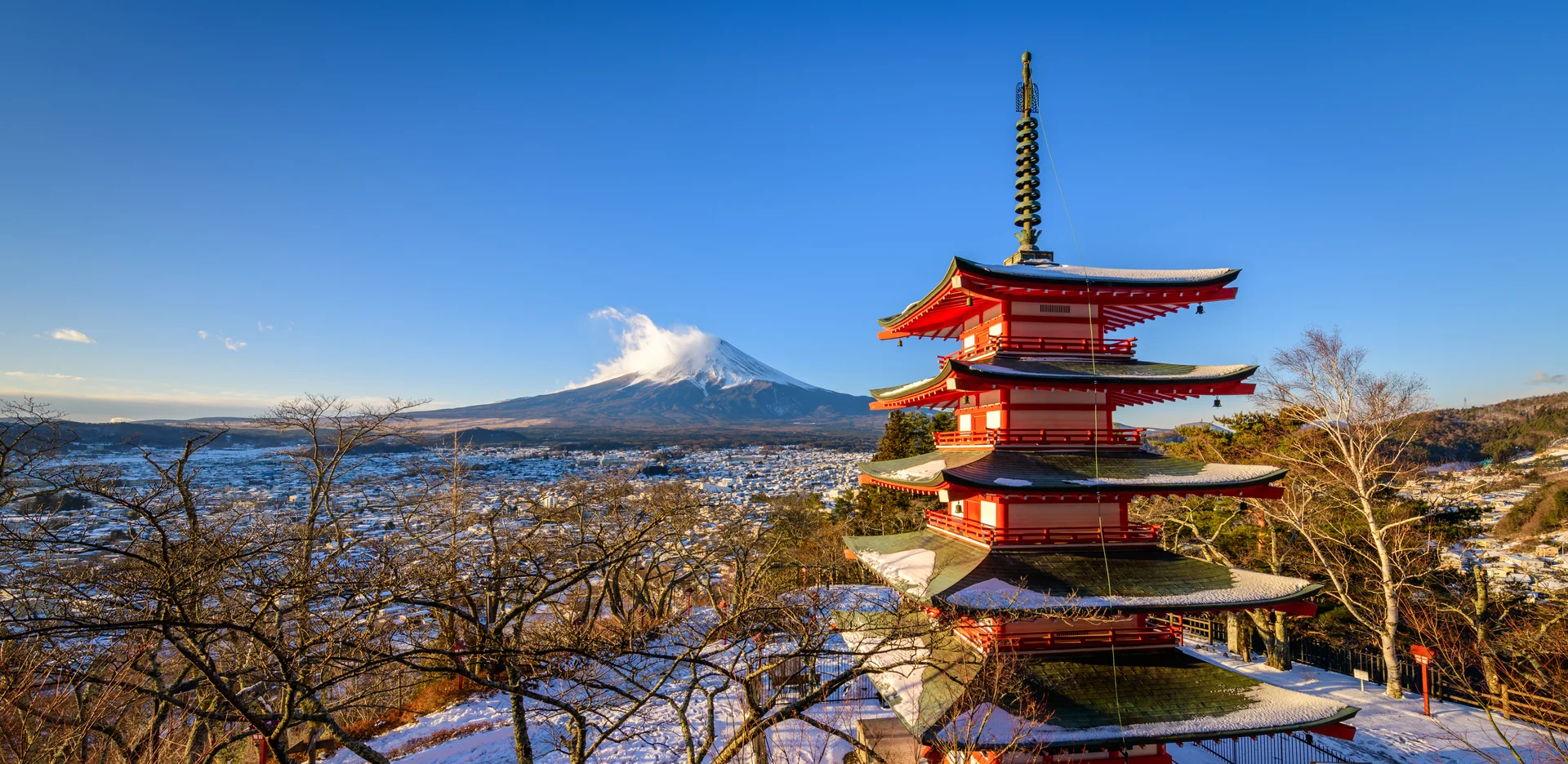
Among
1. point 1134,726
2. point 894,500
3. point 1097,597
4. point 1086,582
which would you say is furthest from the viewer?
point 894,500

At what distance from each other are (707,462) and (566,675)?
68.7 meters

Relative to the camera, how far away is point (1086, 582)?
9336mm

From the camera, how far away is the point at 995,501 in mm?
10219

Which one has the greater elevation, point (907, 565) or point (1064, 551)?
point (1064, 551)

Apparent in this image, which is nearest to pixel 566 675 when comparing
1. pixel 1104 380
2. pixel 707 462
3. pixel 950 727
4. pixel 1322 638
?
pixel 950 727

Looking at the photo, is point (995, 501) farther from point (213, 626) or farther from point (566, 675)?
point (213, 626)

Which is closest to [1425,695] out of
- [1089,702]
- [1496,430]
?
[1089,702]

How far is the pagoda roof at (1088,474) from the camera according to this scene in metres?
9.33

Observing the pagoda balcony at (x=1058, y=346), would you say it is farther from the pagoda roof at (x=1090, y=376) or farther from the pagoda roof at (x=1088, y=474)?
the pagoda roof at (x=1088, y=474)

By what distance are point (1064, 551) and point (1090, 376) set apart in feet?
9.63

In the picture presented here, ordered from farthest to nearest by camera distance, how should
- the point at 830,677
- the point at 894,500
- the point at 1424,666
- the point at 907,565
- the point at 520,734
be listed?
the point at 894,500
the point at 830,677
the point at 1424,666
the point at 907,565
the point at 520,734

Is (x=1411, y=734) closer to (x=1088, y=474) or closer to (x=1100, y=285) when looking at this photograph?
(x=1088, y=474)

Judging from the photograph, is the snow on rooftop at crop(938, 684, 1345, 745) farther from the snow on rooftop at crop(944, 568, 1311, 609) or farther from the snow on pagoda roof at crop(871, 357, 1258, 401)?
the snow on pagoda roof at crop(871, 357, 1258, 401)

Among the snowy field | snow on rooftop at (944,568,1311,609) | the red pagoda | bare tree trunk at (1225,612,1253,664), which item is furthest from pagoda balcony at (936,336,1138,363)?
bare tree trunk at (1225,612,1253,664)
